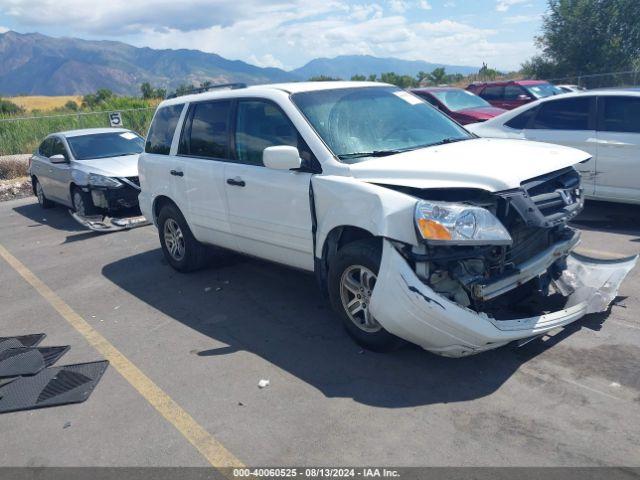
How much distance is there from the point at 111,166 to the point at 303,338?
6626mm

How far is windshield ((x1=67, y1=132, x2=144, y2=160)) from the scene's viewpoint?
1093 centimetres

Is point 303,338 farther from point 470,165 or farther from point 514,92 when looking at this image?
point 514,92

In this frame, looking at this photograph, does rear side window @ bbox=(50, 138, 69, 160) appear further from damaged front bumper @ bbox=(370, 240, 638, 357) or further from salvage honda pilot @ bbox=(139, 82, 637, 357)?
damaged front bumper @ bbox=(370, 240, 638, 357)

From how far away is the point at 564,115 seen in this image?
836 centimetres

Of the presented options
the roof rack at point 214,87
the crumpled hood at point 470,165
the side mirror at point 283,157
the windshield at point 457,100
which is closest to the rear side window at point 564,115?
the crumpled hood at point 470,165

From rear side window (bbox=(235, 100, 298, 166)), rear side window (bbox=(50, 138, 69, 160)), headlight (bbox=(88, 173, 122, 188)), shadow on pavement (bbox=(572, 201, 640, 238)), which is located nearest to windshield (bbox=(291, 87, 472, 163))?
rear side window (bbox=(235, 100, 298, 166))

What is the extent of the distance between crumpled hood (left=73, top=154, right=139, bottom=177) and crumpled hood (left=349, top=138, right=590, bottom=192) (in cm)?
654

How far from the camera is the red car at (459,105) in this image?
44.7ft

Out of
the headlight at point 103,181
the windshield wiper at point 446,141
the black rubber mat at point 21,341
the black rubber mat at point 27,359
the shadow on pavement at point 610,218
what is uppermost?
the windshield wiper at point 446,141

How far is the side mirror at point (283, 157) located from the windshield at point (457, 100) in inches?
399

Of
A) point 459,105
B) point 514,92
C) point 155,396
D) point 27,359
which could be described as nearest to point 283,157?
point 155,396

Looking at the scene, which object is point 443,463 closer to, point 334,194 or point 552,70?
point 334,194

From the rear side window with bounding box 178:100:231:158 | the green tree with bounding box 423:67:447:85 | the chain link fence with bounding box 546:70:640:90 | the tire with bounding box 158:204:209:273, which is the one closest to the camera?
the rear side window with bounding box 178:100:231:158

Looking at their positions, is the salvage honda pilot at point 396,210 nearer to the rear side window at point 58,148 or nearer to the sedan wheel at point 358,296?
the sedan wheel at point 358,296
